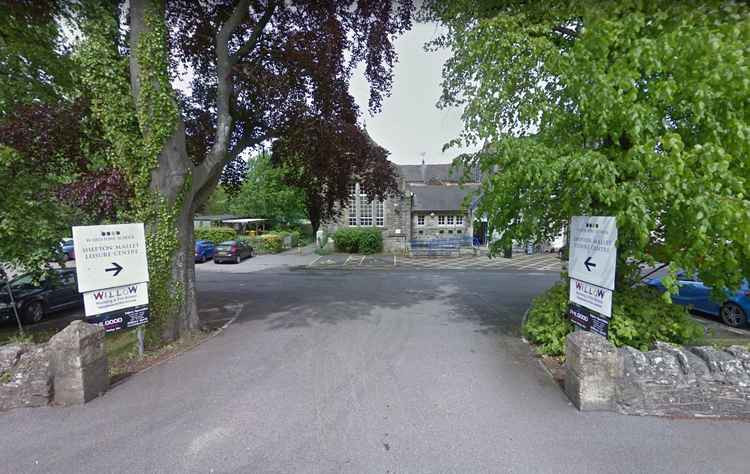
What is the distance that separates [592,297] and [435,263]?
54.1 ft

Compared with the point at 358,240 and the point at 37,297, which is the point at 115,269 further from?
the point at 358,240

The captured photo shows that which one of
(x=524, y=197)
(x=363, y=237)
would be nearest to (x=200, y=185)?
(x=524, y=197)

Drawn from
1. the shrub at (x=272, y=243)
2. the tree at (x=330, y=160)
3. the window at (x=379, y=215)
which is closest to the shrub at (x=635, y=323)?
the tree at (x=330, y=160)

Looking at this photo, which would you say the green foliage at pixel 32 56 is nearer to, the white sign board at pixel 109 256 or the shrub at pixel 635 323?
the white sign board at pixel 109 256

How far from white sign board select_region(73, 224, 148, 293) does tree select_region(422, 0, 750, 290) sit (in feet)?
18.4

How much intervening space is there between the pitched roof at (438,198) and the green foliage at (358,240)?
6.77 metres

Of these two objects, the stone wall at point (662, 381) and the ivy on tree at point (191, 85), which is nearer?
the stone wall at point (662, 381)

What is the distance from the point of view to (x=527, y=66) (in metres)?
5.52

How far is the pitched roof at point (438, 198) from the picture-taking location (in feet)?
103

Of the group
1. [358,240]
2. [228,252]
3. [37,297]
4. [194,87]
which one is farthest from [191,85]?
[358,240]

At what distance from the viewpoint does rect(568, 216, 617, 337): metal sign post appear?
437cm

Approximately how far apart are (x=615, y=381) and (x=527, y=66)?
469 cm

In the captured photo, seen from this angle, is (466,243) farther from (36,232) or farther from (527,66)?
(36,232)

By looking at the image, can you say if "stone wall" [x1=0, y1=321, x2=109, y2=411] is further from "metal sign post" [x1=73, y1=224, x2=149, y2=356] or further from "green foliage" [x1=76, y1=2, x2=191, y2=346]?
"green foliage" [x1=76, y1=2, x2=191, y2=346]
